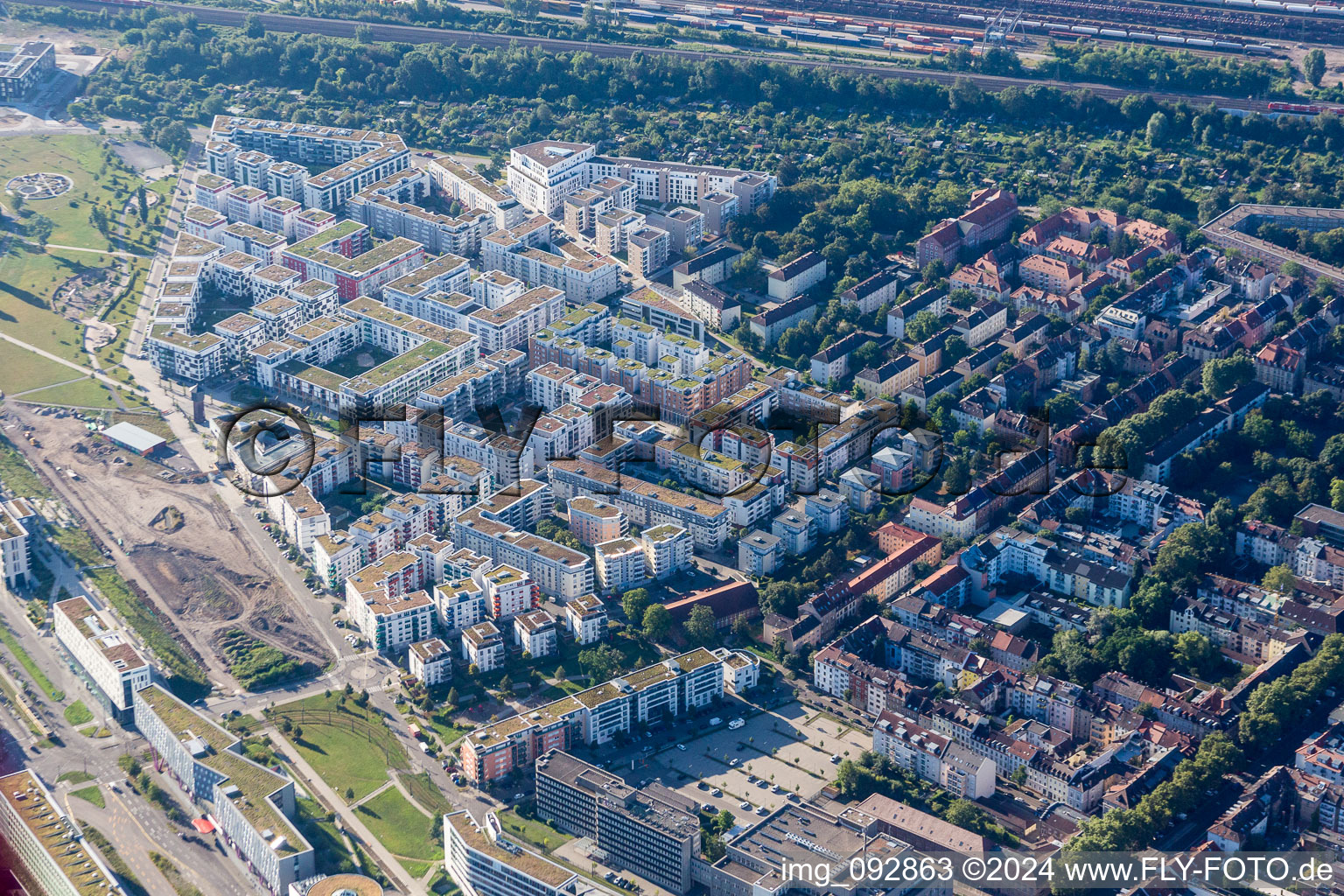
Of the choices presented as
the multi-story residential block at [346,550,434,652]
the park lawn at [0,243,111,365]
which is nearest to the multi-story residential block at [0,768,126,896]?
the multi-story residential block at [346,550,434,652]

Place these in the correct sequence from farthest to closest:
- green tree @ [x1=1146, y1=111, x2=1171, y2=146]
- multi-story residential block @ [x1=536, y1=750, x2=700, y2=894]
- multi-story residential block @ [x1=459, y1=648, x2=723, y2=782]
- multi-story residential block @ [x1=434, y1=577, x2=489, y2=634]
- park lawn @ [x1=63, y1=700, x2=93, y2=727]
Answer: green tree @ [x1=1146, y1=111, x2=1171, y2=146] → multi-story residential block @ [x1=434, y1=577, x2=489, y2=634] → park lawn @ [x1=63, y1=700, x2=93, y2=727] → multi-story residential block @ [x1=459, y1=648, x2=723, y2=782] → multi-story residential block @ [x1=536, y1=750, x2=700, y2=894]

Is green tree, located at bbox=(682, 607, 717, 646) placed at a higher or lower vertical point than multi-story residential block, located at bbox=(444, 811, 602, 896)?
higher

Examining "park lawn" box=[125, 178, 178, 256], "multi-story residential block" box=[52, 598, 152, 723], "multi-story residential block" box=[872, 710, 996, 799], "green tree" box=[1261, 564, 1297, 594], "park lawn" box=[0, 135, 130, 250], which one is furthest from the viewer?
"park lawn" box=[0, 135, 130, 250]

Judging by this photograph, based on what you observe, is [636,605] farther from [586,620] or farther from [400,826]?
[400,826]

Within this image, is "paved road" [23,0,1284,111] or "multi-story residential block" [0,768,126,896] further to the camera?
"paved road" [23,0,1284,111]

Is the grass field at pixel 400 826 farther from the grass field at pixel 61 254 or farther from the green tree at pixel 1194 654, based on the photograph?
the grass field at pixel 61 254

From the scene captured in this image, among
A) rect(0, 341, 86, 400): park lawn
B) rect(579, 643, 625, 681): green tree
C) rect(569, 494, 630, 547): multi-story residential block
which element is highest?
rect(0, 341, 86, 400): park lawn

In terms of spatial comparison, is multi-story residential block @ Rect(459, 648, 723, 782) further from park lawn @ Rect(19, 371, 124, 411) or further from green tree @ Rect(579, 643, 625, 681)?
park lawn @ Rect(19, 371, 124, 411)

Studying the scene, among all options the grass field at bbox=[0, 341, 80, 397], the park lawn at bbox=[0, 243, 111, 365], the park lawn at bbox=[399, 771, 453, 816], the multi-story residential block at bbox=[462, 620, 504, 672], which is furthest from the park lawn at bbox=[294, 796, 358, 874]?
the park lawn at bbox=[0, 243, 111, 365]
